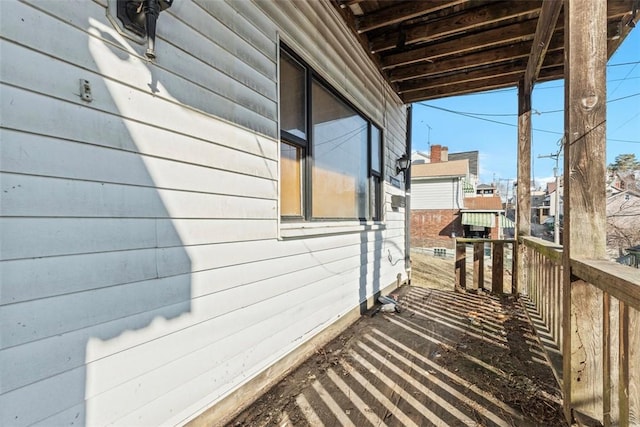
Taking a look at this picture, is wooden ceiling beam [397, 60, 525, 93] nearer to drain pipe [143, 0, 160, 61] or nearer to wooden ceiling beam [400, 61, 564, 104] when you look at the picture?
wooden ceiling beam [400, 61, 564, 104]

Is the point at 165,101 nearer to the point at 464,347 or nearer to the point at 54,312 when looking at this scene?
the point at 54,312

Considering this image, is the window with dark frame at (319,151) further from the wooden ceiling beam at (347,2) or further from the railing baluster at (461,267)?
the railing baluster at (461,267)

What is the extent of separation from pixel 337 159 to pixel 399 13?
1737mm

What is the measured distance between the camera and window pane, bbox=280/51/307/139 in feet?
8.38

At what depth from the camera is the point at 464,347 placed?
287 cm

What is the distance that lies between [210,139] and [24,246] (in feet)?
3.24

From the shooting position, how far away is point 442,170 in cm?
1834

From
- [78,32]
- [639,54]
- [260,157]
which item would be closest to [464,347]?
[260,157]

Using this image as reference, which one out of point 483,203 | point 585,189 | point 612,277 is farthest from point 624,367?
point 483,203

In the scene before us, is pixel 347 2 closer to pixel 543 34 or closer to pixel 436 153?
pixel 543 34

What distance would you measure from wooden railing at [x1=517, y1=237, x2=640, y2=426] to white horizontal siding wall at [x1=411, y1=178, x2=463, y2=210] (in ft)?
57.6

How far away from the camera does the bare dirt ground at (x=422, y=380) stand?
6.25 ft

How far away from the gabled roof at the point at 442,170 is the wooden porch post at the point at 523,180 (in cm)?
1420

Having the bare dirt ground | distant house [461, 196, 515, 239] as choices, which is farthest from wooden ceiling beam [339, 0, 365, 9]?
distant house [461, 196, 515, 239]
